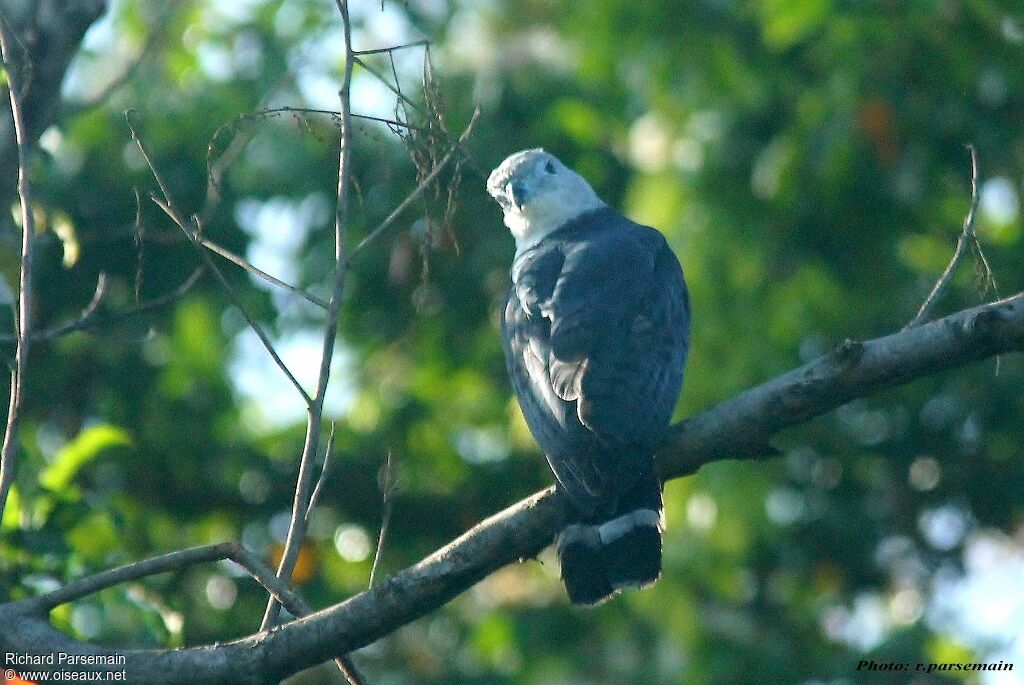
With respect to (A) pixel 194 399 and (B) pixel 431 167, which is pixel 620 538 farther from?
(A) pixel 194 399

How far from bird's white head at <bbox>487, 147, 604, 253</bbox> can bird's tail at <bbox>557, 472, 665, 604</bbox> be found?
1728mm

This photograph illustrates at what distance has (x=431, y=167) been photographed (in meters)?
3.63

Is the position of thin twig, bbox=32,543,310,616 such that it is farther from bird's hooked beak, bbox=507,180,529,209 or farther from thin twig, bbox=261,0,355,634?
bird's hooked beak, bbox=507,180,529,209

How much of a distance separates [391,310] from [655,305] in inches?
195

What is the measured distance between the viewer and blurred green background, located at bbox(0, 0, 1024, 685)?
7.14 metres

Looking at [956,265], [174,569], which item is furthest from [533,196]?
[174,569]

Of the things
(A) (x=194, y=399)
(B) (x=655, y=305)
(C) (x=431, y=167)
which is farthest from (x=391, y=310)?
(C) (x=431, y=167)

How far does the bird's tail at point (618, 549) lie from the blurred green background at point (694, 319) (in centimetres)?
293

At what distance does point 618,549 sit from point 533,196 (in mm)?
1979

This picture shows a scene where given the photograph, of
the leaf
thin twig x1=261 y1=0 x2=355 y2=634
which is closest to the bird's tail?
thin twig x1=261 y1=0 x2=355 y2=634

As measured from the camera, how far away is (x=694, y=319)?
716cm

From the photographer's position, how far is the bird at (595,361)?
3625 mm

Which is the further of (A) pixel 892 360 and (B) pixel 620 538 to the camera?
(B) pixel 620 538

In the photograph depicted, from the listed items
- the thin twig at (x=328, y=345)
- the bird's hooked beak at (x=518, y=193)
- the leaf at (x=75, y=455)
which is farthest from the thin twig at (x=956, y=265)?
the leaf at (x=75, y=455)
